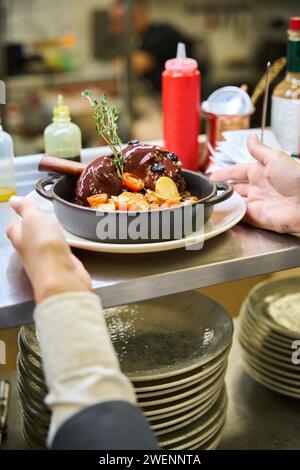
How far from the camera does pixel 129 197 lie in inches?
42.5

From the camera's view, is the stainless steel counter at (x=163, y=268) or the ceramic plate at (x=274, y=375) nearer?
the stainless steel counter at (x=163, y=268)

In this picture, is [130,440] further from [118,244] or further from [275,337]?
[275,337]

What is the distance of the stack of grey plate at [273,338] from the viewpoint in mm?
1476

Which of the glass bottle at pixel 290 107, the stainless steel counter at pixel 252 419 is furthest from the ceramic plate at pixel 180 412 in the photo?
the glass bottle at pixel 290 107

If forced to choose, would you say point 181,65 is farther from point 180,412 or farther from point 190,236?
point 180,412

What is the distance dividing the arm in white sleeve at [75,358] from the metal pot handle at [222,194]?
1.03ft

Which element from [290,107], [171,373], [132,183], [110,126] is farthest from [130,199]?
[290,107]

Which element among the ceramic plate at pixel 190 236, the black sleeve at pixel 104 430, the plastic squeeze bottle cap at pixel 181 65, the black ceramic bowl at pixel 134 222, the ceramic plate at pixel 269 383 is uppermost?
the plastic squeeze bottle cap at pixel 181 65

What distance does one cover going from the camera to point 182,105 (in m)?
1.42

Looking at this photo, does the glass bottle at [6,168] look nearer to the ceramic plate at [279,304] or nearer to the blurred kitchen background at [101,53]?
the ceramic plate at [279,304]

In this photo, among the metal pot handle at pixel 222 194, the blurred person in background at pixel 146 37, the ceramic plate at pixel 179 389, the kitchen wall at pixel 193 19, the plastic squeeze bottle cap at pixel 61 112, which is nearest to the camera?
the metal pot handle at pixel 222 194

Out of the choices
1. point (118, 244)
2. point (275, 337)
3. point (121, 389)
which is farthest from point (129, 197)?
point (275, 337)

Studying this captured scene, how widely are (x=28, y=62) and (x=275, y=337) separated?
8.57 feet

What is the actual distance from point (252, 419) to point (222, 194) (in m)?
0.59
